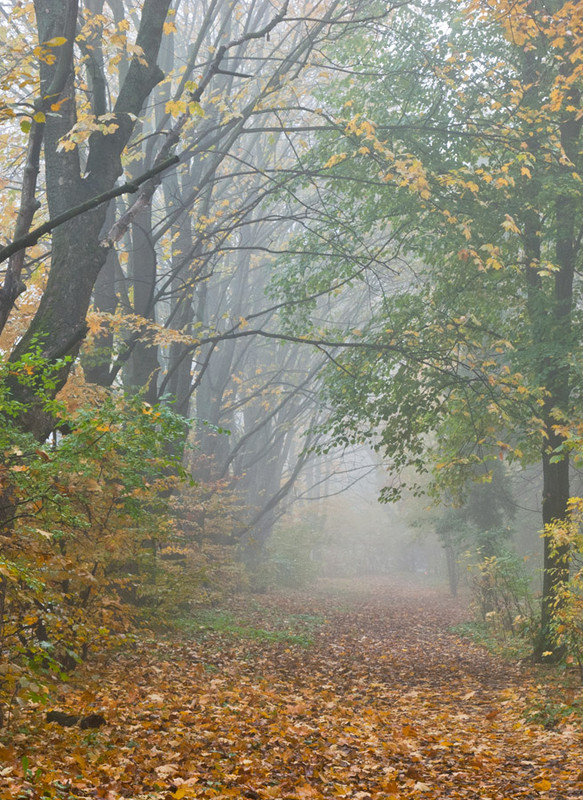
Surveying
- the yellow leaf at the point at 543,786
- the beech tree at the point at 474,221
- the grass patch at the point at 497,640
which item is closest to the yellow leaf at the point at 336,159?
the beech tree at the point at 474,221

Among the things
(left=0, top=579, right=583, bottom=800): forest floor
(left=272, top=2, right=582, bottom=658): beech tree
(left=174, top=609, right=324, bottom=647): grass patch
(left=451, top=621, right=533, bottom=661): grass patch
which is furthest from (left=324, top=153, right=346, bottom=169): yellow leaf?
(left=451, top=621, right=533, bottom=661): grass patch

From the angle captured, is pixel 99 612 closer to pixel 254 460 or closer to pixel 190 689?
pixel 190 689

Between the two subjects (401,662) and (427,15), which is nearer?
(401,662)

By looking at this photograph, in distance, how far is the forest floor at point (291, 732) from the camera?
13.9 feet

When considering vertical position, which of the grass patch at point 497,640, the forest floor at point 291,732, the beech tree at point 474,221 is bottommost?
the grass patch at point 497,640

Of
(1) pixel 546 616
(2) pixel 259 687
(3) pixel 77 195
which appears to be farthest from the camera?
(1) pixel 546 616

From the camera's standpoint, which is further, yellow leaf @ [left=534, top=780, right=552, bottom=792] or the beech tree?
the beech tree

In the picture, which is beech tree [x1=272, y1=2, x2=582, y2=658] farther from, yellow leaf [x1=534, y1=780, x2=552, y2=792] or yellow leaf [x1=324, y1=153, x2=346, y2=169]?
yellow leaf [x1=534, y1=780, x2=552, y2=792]

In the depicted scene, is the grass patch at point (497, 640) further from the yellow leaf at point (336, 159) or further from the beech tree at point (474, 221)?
the yellow leaf at point (336, 159)

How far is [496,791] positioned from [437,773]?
0.60 m

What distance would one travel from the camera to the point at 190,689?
698cm

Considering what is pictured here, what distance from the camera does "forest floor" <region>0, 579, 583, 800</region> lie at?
4.25 metres

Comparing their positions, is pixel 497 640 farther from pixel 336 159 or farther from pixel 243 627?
pixel 336 159

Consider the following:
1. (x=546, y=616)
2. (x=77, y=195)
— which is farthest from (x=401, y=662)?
(x=77, y=195)
